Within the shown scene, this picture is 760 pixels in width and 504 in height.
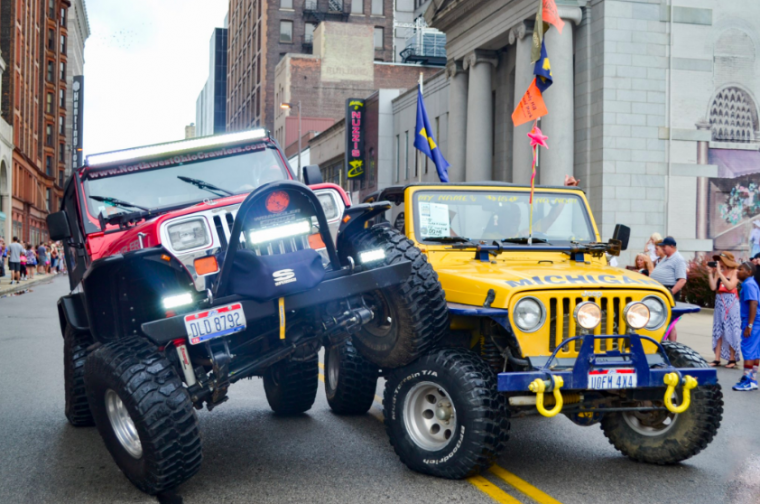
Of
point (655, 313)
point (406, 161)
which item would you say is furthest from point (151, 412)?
point (406, 161)

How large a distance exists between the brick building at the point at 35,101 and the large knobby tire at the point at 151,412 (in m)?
65.9

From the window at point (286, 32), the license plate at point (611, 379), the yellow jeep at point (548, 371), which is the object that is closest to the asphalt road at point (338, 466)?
the yellow jeep at point (548, 371)

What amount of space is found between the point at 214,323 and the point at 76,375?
269cm

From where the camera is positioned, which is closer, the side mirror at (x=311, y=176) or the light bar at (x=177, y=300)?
the light bar at (x=177, y=300)

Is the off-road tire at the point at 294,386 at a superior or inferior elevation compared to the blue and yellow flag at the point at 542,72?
inferior

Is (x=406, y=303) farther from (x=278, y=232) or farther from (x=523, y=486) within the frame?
(x=523, y=486)

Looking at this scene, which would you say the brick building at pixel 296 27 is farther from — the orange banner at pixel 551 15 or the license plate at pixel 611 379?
the license plate at pixel 611 379

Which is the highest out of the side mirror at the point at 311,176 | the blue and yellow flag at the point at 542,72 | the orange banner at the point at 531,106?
the blue and yellow flag at the point at 542,72

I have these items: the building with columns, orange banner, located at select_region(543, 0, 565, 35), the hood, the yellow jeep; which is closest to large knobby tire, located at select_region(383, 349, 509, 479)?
the yellow jeep

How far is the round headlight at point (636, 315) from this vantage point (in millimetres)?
5656

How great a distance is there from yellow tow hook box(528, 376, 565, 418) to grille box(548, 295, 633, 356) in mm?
386

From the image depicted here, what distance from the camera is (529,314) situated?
18.3 ft

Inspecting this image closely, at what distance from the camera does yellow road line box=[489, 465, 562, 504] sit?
5203 mm

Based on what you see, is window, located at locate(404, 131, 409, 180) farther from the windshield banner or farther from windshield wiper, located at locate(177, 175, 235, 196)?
windshield wiper, located at locate(177, 175, 235, 196)
